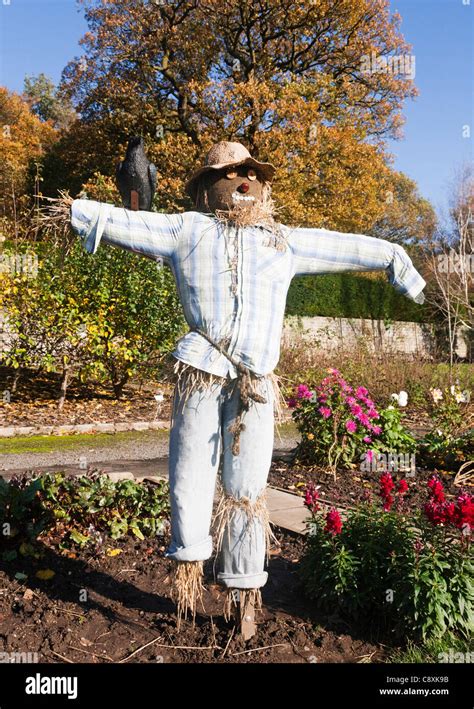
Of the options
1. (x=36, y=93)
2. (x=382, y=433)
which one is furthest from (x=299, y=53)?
(x=36, y=93)

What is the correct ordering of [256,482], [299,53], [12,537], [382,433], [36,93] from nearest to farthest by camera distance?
[256,482]
[12,537]
[382,433]
[299,53]
[36,93]

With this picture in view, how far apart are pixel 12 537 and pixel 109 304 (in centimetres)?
645

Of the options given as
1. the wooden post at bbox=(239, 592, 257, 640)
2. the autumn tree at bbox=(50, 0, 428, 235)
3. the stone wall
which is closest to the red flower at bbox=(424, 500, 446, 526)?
the wooden post at bbox=(239, 592, 257, 640)

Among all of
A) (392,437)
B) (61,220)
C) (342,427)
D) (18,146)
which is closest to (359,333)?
(392,437)

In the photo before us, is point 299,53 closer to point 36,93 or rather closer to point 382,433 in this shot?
point 382,433

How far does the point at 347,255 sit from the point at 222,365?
786 mm

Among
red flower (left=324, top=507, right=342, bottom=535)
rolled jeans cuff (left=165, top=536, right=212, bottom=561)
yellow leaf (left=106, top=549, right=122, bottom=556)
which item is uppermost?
red flower (left=324, top=507, right=342, bottom=535)

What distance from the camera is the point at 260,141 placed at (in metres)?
16.4

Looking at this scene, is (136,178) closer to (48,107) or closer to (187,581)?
(187,581)

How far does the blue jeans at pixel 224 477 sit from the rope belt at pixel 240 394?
0.07 ft

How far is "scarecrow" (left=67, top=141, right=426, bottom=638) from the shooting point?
2.71 m

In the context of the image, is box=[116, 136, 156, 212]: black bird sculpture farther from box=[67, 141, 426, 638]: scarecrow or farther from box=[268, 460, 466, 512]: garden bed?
box=[268, 460, 466, 512]: garden bed

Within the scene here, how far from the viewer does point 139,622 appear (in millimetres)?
3006

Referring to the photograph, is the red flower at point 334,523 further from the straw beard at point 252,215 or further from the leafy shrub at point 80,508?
the leafy shrub at point 80,508
